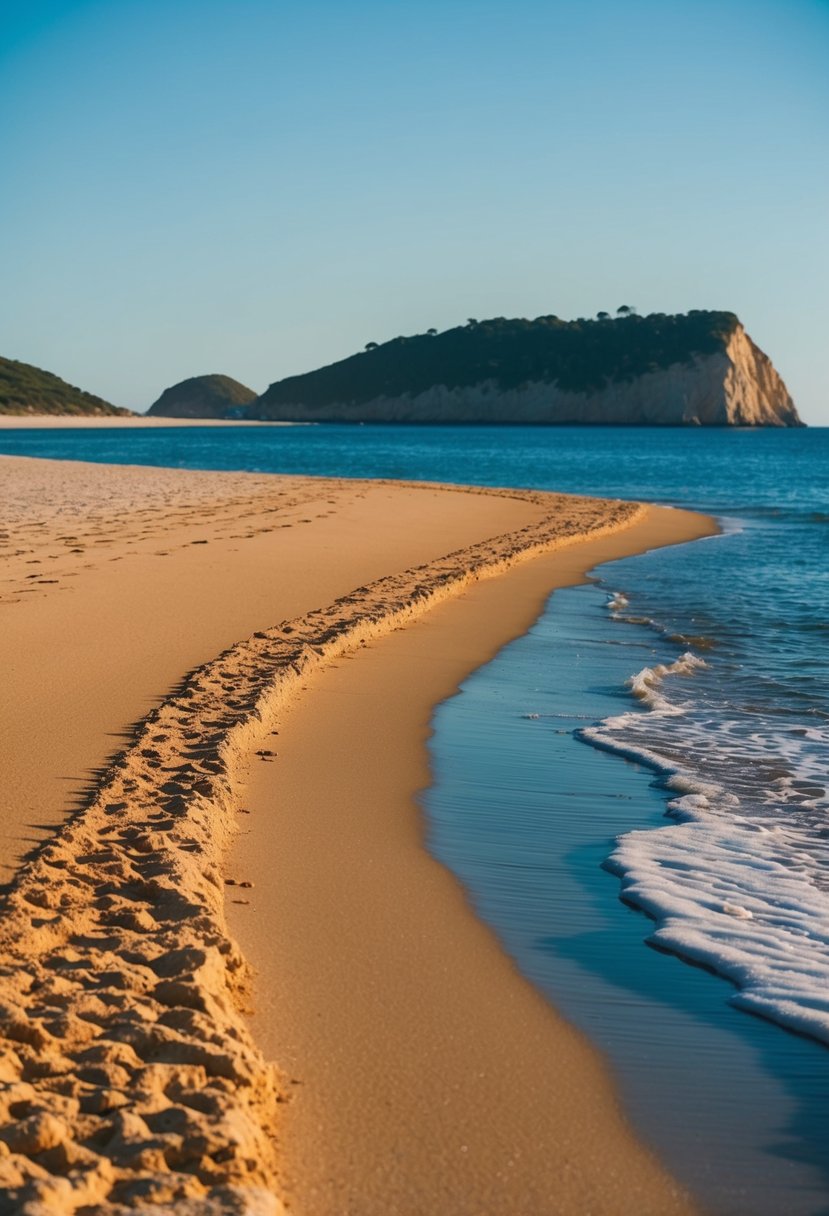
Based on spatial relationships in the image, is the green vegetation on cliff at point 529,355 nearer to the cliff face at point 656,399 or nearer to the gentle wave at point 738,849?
the cliff face at point 656,399

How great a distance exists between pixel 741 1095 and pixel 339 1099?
113cm

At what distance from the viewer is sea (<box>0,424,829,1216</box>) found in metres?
3.31

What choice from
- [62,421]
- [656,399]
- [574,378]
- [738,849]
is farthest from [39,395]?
[738,849]

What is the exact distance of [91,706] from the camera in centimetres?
682

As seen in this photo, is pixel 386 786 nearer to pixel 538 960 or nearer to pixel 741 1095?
pixel 538 960

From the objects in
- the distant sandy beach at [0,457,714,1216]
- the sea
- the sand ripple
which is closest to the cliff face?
the sea

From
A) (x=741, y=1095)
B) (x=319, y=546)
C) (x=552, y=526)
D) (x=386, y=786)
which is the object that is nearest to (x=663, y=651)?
(x=386, y=786)

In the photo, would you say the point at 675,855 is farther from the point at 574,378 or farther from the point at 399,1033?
the point at 574,378

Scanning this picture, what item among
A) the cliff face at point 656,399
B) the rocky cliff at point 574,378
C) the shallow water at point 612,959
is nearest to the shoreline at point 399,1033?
the shallow water at point 612,959

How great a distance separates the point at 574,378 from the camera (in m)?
160

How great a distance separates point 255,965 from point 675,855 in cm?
218

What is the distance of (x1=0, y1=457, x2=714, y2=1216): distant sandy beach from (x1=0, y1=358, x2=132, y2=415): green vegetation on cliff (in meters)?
122

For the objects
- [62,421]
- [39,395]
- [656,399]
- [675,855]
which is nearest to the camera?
[675,855]

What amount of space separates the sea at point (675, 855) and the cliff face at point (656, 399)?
139 metres
